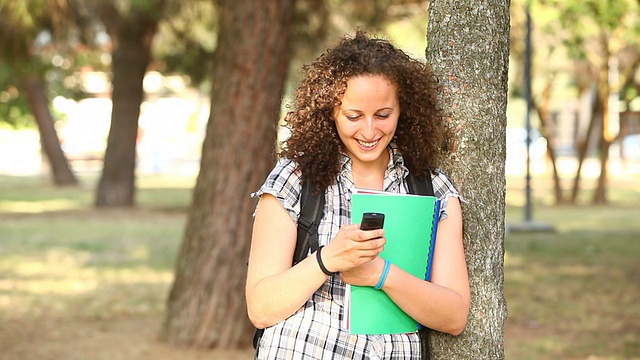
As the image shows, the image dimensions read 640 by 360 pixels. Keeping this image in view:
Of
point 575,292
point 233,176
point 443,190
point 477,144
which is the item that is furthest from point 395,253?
point 575,292

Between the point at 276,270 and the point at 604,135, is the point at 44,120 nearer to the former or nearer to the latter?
the point at 604,135

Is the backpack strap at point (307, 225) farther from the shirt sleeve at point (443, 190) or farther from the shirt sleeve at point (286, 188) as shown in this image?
the shirt sleeve at point (443, 190)

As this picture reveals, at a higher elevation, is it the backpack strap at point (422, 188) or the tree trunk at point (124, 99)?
the tree trunk at point (124, 99)

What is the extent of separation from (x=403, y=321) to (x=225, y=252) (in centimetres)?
476

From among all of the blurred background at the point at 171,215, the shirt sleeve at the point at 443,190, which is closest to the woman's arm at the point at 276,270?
the shirt sleeve at the point at 443,190

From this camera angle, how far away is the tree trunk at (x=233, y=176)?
704cm

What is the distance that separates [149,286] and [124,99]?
1010cm

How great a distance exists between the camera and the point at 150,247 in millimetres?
14000

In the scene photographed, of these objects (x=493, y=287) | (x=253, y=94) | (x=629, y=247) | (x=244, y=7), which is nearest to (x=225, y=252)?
(x=253, y=94)

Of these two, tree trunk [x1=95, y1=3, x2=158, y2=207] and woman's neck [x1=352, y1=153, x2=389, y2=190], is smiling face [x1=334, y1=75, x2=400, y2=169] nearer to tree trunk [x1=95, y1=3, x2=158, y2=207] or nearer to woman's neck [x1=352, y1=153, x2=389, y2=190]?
woman's neck [x1=352, y1=153, x2=389, y2=190]

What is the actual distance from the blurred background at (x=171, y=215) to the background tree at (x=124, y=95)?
6cm

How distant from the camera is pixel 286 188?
7.57 ft

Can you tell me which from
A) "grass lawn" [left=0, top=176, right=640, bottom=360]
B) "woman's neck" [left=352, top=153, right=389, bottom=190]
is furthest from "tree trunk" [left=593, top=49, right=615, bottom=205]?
"woman's neck" [left=352, top=153, right=389, bottom=190]

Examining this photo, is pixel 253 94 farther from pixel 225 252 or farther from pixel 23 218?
pixel 23 218
